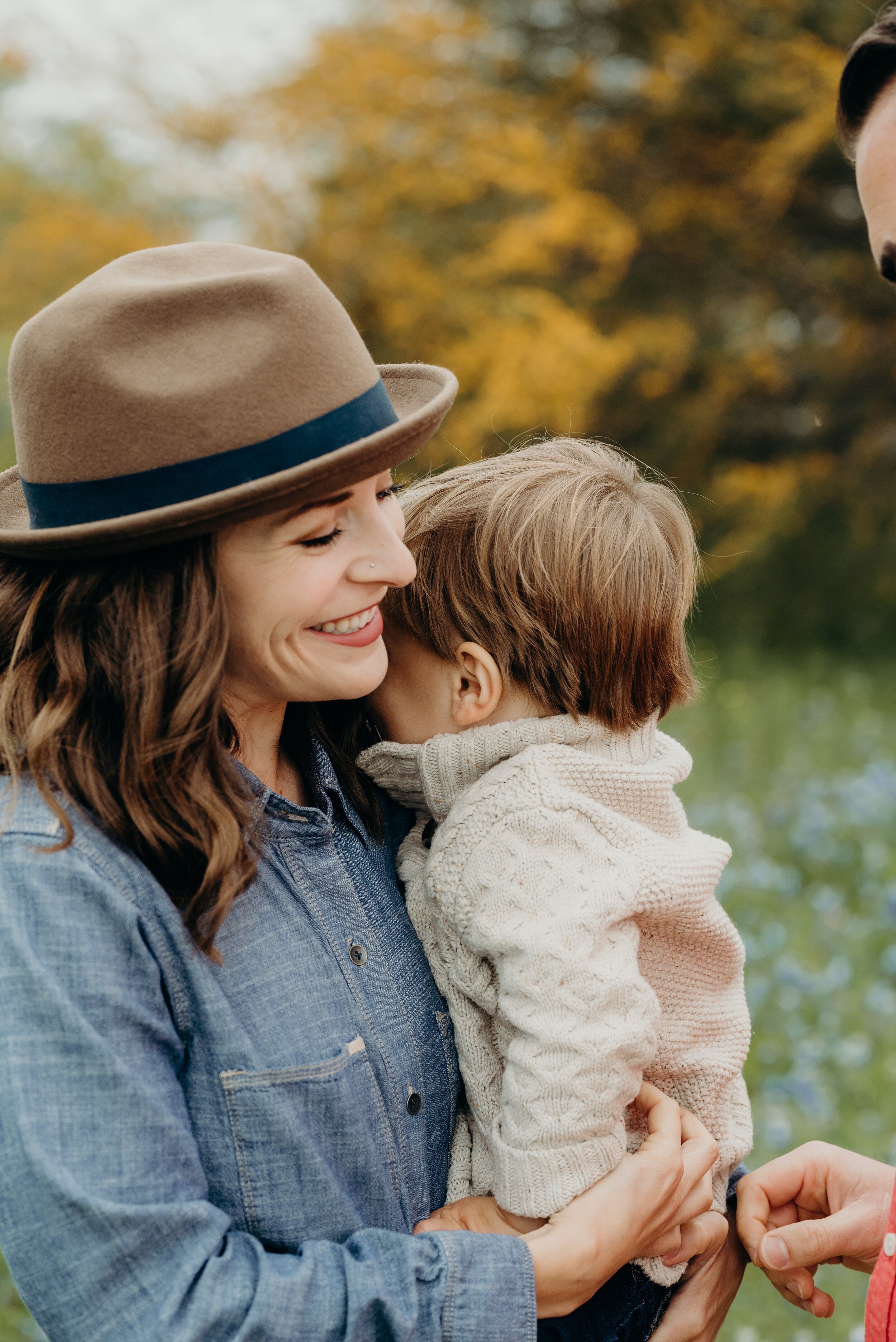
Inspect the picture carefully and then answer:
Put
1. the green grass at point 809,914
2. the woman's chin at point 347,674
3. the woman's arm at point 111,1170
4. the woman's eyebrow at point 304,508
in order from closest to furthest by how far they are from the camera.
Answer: the woman's arm at point 111,1170 < the woman's eyebrow at point 304,508 < the woman's chin at point 347,674 < the green grass at point 809,914

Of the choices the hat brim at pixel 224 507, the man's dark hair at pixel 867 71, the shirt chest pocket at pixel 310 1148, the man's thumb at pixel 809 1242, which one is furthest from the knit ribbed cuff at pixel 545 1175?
the man's dark hair at pixel 867 71

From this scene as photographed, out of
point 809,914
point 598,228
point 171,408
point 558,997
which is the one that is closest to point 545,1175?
point 558,997

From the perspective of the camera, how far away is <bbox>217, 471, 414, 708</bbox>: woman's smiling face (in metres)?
1.51

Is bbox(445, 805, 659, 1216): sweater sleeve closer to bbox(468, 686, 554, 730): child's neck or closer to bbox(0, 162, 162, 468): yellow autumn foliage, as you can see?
bbox(468, 686, 554, 730): child's neck

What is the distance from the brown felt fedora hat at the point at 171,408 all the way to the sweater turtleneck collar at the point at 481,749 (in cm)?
48

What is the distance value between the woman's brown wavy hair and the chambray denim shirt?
0.13ft

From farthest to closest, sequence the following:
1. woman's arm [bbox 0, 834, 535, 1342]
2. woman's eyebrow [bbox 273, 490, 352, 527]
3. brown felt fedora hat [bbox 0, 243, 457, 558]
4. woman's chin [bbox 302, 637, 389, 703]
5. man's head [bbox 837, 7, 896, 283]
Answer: man's head [bbox 837, 7, 896, 283] → woman's chin [bbox 302, 637, 389, 703] → woman's eyebrow [bbox 273, 490, 352, 527] → brown felt fedora hat [bbox 0, 243, 457, 558] → woman's arm [bbox 0, 834, 535, 1342]

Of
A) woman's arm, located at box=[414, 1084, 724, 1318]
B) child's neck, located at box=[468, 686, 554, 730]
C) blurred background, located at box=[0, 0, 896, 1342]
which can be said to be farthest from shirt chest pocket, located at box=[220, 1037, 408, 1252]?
blurred background, located at box=[0, 0, 896, 1342]

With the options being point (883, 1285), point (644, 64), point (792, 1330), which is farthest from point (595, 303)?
point (883, 1285)

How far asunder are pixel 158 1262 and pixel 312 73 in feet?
29.7

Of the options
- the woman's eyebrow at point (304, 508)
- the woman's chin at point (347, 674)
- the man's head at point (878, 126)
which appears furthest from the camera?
the man's head at point (878, 126)

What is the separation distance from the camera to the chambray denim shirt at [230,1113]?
4.12 feet

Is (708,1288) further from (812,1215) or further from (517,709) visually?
Result: (517,709)

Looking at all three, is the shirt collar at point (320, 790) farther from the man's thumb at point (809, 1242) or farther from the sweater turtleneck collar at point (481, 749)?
the man's thumb at point (809, 1242)
